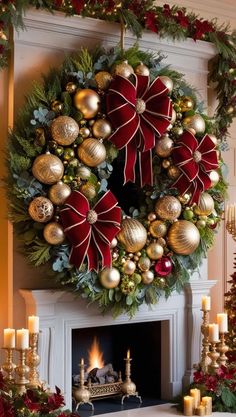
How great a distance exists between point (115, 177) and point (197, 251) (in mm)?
686

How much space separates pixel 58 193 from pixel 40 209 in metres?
0.13

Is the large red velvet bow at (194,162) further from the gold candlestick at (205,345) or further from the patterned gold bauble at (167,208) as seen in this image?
the gold candlestick at (205,345)

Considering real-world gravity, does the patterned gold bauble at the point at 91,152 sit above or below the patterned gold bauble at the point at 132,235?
above

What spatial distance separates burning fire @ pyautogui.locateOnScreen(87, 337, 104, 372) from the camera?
4.30 m

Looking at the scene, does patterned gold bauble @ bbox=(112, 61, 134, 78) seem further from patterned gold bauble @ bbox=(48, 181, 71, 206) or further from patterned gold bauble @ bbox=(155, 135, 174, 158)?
patterned gold bauble @ bbox=(48, 181, 71, 206)

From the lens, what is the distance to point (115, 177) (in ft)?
13.8

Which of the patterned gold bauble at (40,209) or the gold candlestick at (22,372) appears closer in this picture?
the gold candlestick at (22,372)

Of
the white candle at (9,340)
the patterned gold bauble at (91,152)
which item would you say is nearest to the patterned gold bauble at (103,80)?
the patterned gold bauble at (91,152)

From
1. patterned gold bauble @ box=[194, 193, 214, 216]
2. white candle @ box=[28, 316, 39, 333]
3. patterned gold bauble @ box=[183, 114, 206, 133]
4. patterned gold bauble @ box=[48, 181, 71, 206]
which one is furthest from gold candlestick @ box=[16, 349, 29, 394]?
patterned gold bauble @ box=[183, 114, 206, 133]

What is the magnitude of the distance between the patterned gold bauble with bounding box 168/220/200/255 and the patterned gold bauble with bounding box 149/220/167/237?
0.06m

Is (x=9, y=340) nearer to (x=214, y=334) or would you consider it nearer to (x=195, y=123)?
(x=214, y=334)

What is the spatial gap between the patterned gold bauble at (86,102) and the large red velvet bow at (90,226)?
0.45m

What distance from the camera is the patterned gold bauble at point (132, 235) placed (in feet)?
12.3

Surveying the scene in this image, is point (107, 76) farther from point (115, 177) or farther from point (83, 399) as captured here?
point (83, 399)
